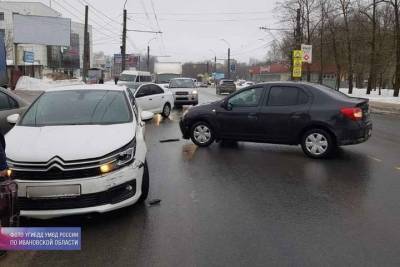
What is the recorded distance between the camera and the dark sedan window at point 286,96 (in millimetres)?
10007

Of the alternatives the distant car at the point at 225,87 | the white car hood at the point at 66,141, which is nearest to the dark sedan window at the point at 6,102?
the white car hood at the point at 66,141

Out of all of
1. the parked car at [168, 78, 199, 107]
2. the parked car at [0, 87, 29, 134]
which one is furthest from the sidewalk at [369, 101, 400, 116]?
the parked car at [0, 87, 29, 134]

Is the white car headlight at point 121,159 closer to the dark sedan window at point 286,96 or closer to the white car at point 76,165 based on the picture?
the white car at point 76,165

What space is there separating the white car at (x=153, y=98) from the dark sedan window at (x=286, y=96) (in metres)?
8.79

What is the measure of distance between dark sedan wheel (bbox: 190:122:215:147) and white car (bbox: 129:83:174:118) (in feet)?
23.8

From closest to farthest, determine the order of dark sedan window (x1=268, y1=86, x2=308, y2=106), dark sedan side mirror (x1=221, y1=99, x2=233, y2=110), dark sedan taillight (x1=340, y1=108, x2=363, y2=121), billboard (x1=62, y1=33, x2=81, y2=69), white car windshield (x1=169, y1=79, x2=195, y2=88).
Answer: dark sedan taillight (x1=340, y1=108, x2=363, y2=121) → dark sedan window (x1=268, y1=86, x2=308, y2=106) → dark sedan side mirror (x1=221, y1=99, x2=233, y2=110) → white car windshield (x1=169, y1=79, x2=195, y2=88) → billboard (x1=62, y1=33, x2=81, y2=69)

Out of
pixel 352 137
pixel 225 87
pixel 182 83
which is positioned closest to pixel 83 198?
pixel 352 137

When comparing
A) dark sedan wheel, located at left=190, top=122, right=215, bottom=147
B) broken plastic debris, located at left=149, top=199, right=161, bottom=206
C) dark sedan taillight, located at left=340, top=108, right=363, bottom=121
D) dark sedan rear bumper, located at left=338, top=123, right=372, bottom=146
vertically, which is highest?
dark sedan taillight, located at left=340, top=108, right=363, bottom=121

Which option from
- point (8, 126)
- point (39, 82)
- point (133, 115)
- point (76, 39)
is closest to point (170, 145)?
point (8, 126)

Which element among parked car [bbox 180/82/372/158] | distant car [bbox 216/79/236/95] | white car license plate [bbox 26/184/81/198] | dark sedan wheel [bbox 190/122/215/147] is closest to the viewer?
white car license plate [bbox 26/184/81/198]

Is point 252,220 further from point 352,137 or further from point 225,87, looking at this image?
point 225,87

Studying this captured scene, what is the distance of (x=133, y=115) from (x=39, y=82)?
47721mm

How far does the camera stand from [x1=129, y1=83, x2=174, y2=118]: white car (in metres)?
18.6

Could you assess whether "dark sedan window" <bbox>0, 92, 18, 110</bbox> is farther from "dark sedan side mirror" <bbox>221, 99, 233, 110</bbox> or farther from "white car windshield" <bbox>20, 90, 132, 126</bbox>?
"dark sedan side mirror" <bbox>221, 99, 233, 110</bbox>
